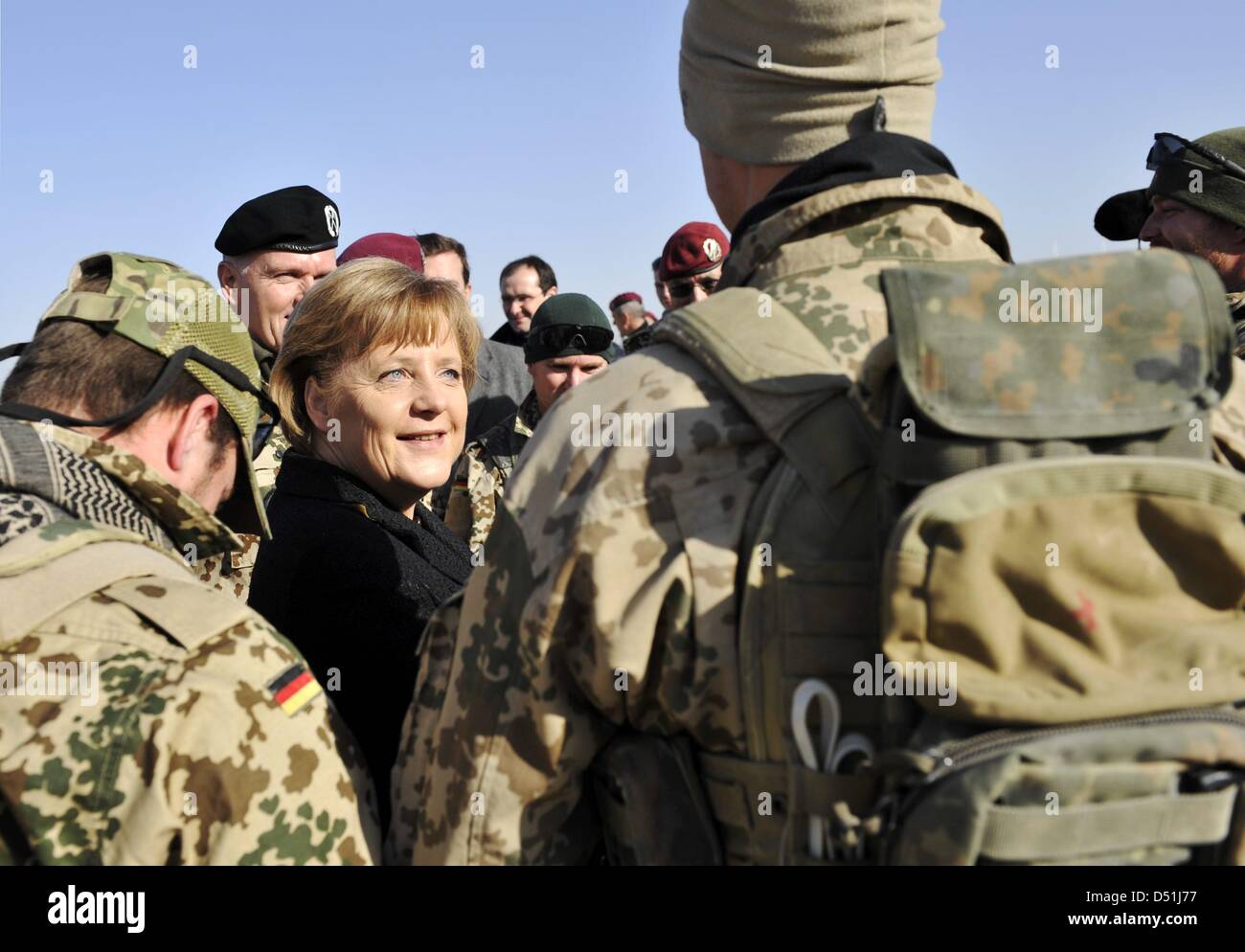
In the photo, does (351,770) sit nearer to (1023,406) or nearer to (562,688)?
(562,688)

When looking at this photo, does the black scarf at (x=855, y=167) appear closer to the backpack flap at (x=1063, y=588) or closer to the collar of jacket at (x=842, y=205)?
A: the collar of jacket at (x=842, y=205)

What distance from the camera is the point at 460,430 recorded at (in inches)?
136

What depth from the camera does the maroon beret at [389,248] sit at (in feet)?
18.2

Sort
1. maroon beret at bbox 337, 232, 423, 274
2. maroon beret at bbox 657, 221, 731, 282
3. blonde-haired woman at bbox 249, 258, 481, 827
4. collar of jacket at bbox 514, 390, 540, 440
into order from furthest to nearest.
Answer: maroon beret at bbox 657, 221, 731, 282 → collar of jacket at bbox 514, 390, 540, 440 → maroon beret at bbox 337, 232, 423, 274 → blonde-haired woman at bbox 249, 258, 481, 827

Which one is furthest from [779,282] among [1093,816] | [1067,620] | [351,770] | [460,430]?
[460,430]

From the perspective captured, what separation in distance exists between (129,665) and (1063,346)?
1.45 metres

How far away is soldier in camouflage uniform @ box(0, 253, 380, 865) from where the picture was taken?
184 centimetres

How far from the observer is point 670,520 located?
186 cm

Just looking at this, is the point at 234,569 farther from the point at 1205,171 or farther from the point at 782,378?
the point at 1205,171

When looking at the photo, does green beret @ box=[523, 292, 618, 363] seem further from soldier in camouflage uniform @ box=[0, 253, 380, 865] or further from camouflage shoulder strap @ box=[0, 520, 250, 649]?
A: camouflage shoulder strap @ box=[0, 520, 250, 649]

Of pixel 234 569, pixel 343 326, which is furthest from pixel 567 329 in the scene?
pixel 343 326

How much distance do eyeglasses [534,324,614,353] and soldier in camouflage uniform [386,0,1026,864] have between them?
3.99 metres

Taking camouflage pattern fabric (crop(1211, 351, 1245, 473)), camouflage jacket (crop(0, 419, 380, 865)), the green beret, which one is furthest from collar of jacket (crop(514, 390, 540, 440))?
camouflage pattern fabric (crop(1211, 351, 1245, 473))
